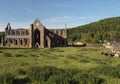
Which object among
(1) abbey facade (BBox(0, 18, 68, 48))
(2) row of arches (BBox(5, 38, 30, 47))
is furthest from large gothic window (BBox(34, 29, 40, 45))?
(2) row of arches (BBox(5, 38, 30, 47))

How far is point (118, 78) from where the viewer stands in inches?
678

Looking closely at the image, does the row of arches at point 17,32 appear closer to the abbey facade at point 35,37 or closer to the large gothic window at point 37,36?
the abbey facade at point 35,37

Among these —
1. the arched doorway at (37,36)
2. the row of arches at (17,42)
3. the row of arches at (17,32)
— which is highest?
the row of arches at (17,32)

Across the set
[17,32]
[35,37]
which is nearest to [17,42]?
[17,32]

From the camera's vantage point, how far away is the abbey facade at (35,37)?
89912mm

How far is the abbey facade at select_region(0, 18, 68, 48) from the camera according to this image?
8991cm

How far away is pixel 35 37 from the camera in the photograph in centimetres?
9306

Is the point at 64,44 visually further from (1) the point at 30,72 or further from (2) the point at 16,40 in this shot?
(1) the point at 30,72

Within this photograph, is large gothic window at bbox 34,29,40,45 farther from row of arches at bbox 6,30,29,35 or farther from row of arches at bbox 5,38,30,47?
row of arches at bbox 6,30,29,35

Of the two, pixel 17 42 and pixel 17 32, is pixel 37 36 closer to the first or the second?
pixel 17 42

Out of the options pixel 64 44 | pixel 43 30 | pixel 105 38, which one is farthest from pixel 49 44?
pixel 105 38

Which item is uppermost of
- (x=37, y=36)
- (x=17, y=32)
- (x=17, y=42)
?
(x=17, y=32)

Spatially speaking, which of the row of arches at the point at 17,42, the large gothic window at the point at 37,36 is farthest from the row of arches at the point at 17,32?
the large gothic window at the point at 37,36

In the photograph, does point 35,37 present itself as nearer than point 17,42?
Yes
